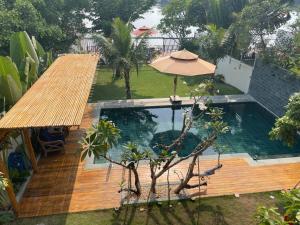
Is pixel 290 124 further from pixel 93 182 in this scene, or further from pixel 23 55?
pixel 23 55

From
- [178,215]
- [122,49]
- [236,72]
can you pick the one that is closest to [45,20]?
[122,49]

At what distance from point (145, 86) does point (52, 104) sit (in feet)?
35.2

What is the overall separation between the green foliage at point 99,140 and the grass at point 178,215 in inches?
72.5

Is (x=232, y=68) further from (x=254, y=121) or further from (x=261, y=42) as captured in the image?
(x=254, y=121)

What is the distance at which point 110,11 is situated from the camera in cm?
2195

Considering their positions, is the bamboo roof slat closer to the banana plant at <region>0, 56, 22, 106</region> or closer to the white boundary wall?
the banana plant at <region>0, 56, 22, 106</region>

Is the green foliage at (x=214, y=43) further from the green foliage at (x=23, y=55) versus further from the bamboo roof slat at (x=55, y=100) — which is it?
the green foliage at (x=23, y=55)

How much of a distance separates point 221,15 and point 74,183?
1661 centimetres

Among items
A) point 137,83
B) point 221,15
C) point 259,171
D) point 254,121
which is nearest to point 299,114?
point 259,171

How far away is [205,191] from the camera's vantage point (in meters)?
9.04

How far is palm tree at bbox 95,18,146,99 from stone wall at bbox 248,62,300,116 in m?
6.36

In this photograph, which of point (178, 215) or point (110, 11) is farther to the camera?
point (110, 11)

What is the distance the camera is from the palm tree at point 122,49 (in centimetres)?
1498

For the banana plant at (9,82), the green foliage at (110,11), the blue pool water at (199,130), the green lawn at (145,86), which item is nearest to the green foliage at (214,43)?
the green lawn at (145,86)
